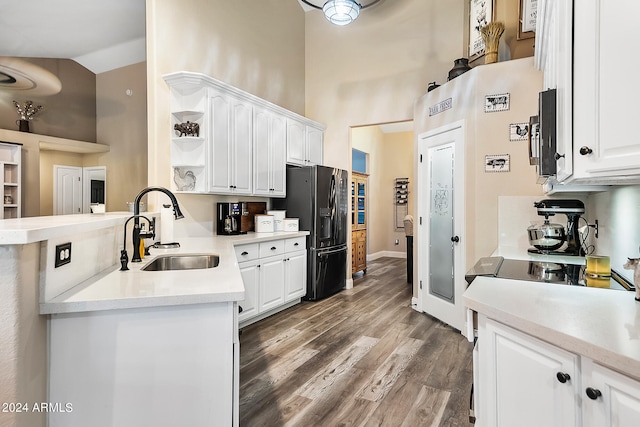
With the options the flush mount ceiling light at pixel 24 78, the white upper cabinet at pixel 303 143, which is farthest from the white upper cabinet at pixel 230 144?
the flush mount ceiling light at pixel 24 78

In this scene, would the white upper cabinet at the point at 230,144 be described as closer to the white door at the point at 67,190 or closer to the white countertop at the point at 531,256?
the white countertop at the point at 531,256

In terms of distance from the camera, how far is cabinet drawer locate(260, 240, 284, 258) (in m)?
3.76

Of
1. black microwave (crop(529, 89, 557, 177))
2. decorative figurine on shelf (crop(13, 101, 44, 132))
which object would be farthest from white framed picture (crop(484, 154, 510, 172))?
decorative figurine on shelf (crop(13, 101, 44, 132))

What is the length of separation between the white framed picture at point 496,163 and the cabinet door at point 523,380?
230 cm

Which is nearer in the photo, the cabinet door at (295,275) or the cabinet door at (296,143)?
the cabinet door at (295,275)

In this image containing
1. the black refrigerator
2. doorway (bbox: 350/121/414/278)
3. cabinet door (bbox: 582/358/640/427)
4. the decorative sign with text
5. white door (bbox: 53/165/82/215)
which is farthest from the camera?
doorway (bbox: 350/121/414/278)

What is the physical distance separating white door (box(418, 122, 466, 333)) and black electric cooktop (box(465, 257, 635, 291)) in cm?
123

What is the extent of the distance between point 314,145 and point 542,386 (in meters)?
4.55

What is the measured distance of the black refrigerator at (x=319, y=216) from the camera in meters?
4.54

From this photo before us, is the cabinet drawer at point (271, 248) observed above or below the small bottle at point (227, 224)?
below

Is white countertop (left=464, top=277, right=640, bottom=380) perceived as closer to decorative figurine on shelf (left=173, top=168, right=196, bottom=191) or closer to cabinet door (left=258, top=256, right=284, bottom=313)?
cabinet door (left=258, top=256, right=284, bottom=313)

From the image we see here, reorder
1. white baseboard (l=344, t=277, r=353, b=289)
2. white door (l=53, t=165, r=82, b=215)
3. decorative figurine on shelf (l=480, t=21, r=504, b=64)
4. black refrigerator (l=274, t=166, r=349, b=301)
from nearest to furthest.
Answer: decorative figurine on shelf (l=480, t=21, r=504, b=64) → black refrigerator (l=274, t=166, r=349, b=301) → white door (l=53, t=165, r=82, b=215) → white baseboard (l=344, t=277, r=353, b=289)

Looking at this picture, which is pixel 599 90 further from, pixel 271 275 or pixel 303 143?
pixel 303 143

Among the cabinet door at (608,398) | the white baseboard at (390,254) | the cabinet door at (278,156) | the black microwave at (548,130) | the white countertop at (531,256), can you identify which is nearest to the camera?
the cabinet door at (608,398)
